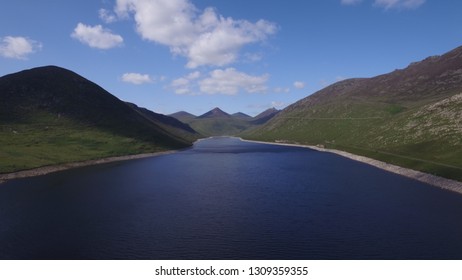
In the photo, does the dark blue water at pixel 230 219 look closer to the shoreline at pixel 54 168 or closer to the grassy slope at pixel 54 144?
the shoreline at pixel 54 168

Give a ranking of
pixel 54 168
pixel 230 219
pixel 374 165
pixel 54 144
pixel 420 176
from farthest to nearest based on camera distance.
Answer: pixel 54 144
pixel 374 165
pixel 54 168
pixel 420 176
pixel 230 219

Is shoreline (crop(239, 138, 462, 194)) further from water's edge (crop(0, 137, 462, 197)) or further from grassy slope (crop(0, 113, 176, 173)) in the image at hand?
grassy slope (crop(0, 113, 176, 173))

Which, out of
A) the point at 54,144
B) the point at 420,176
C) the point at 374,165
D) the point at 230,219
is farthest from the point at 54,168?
the point at 420,176

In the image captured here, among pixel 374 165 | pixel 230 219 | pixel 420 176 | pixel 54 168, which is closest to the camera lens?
pixel 230 219

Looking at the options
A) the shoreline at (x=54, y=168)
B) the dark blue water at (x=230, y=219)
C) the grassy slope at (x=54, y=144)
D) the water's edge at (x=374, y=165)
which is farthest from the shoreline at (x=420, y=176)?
the grassy slope at (x=54, y=144)

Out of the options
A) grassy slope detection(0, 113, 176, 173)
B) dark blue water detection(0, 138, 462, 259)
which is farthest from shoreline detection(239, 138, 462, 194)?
grassy slope detection(0, 113, 176, 173)

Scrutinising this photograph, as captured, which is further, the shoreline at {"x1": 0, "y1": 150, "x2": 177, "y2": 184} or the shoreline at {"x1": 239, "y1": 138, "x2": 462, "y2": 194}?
the shoreline at {"x1": 0, "y1": 150, "x2": 177, "y2": 184}

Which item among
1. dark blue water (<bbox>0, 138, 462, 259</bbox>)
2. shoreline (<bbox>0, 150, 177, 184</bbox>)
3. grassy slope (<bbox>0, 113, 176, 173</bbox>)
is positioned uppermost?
grassy slope (<bbox>0, 113, 176, 173</bbox>)

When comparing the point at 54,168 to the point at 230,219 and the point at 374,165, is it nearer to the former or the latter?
the point at 230,219

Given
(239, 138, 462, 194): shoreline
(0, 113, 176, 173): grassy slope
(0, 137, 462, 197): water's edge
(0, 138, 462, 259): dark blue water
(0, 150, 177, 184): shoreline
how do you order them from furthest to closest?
(0, 113, 176, 173): grassy slope, (0, 150, 177, 184): shoreline, (0, 137, 462, 197): water's edge, (239, 138, 462, 194): shoreline, (0, 138, 462, 259): dark blue water
